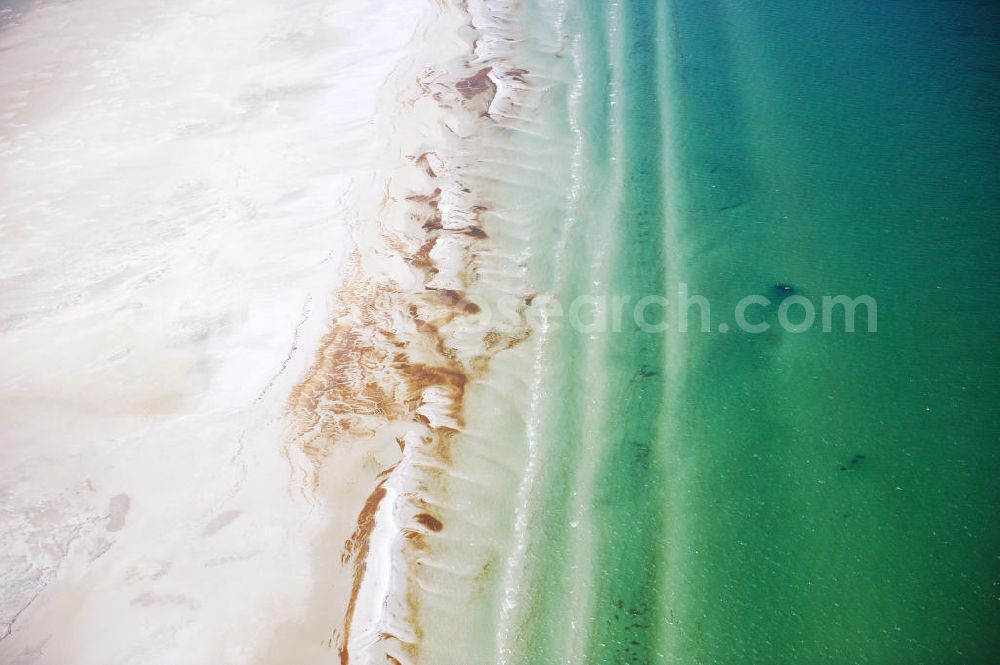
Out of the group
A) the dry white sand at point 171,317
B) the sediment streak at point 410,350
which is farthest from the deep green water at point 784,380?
the dry white sand at point 171,317

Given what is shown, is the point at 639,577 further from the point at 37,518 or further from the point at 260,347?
the point at 37,518

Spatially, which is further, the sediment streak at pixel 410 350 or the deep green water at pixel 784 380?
the sediment streak at pixel 410 350

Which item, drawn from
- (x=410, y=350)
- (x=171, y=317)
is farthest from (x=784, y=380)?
(x=171, y=317)

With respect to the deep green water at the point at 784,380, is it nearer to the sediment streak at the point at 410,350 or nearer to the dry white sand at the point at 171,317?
the sediment streak at the point at 410,350

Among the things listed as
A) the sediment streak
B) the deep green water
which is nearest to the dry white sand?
the sediment streak

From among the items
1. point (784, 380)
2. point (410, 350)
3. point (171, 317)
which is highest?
point (171, 317)

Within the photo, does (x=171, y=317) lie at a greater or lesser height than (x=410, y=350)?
greater

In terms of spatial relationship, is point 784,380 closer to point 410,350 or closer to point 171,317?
point 410,350
